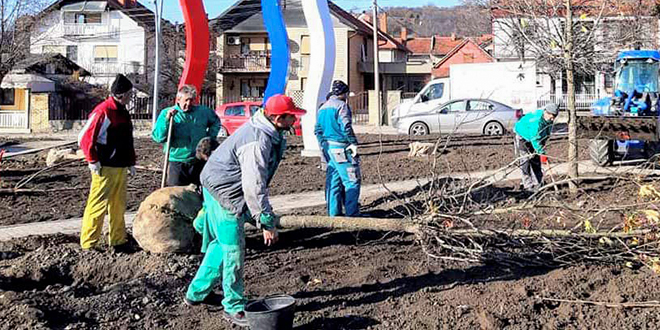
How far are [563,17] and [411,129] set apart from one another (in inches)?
521

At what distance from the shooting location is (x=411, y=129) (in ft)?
78.9

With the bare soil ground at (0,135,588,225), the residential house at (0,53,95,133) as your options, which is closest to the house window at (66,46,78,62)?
the residential house at (0,53,95,133)

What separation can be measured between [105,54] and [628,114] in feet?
172

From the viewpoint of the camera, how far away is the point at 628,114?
1580cm

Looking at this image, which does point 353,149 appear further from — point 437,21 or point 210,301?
point 437,21

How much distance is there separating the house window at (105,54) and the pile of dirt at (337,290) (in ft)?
186

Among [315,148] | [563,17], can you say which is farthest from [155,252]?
[315,148]

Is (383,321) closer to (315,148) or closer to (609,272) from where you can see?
(609,272)

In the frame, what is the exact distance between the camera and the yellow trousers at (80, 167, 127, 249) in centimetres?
723

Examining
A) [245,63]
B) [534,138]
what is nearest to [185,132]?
[534,138]

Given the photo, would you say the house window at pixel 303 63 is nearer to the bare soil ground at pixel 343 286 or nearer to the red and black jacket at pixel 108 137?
the bare soil ground at pixel 343 286

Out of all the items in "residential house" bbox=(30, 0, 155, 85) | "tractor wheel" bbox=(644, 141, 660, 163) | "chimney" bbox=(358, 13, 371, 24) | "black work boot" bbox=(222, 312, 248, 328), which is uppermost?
"chimney" bbox=(358, 13, 371, 24)

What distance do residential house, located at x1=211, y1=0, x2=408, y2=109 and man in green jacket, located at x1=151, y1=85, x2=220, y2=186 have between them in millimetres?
46287

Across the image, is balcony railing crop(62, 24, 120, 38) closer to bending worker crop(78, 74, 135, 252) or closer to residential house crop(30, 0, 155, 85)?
residential house crop(30, 0, 155, 85)
